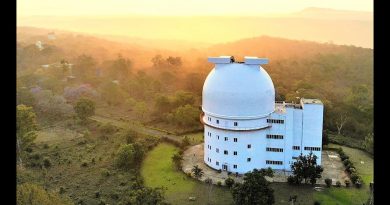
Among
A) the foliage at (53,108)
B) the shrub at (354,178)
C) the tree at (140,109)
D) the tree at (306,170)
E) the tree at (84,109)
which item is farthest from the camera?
the tree at (140,109)

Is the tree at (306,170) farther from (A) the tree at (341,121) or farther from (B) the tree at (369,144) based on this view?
(A) the tree at (341,121)

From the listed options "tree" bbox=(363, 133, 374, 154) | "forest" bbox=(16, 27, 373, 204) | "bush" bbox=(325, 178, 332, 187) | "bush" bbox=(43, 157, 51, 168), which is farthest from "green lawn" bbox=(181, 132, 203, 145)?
"tree" bbox=(363, 133, 374, 154)

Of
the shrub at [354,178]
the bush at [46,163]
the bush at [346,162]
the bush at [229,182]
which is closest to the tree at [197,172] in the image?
the bush at [229,182]

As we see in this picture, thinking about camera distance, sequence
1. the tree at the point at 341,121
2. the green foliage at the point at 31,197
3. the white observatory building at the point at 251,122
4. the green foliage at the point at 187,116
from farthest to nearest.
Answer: the green foliage at the point at 187,116
the tree at the point at 341,121
the white observatory building at the point at 251,122
the green foliage at the point at 31,197

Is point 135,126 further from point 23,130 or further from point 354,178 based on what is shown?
point 354,178

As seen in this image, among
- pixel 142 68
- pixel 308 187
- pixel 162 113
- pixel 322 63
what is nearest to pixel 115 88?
pixel 162 113

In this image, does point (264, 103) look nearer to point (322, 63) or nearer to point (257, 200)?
point (257, 200)
